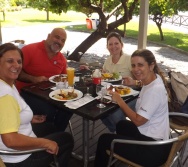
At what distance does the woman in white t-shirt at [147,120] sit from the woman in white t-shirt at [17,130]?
39 cm

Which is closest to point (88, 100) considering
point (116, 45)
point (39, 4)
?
point (116, 45)

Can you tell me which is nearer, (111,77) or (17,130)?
(17,130)

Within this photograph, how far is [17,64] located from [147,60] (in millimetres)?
1110

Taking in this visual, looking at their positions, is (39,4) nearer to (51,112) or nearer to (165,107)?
(51,112)

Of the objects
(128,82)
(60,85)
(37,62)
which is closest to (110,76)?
(128,82)

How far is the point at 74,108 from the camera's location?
6.88 ft

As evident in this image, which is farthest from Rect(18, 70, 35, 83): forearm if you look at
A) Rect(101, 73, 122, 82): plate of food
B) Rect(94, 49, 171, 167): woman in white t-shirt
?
Rect(94, 49, 171, 167): woman in white t-shirt

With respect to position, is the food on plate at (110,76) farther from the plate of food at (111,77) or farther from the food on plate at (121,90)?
the food on plate at (121,90)

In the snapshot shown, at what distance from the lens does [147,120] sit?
1.98m

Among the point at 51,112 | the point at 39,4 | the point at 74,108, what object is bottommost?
the point at 51,112

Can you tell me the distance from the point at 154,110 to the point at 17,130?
1.06 metres

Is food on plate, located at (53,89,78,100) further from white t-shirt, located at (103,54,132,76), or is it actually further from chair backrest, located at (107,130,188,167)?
white t-shirt, located at (103,54,132,76)

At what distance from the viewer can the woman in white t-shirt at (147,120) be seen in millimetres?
1947

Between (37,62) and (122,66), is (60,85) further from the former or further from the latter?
(122,66)
